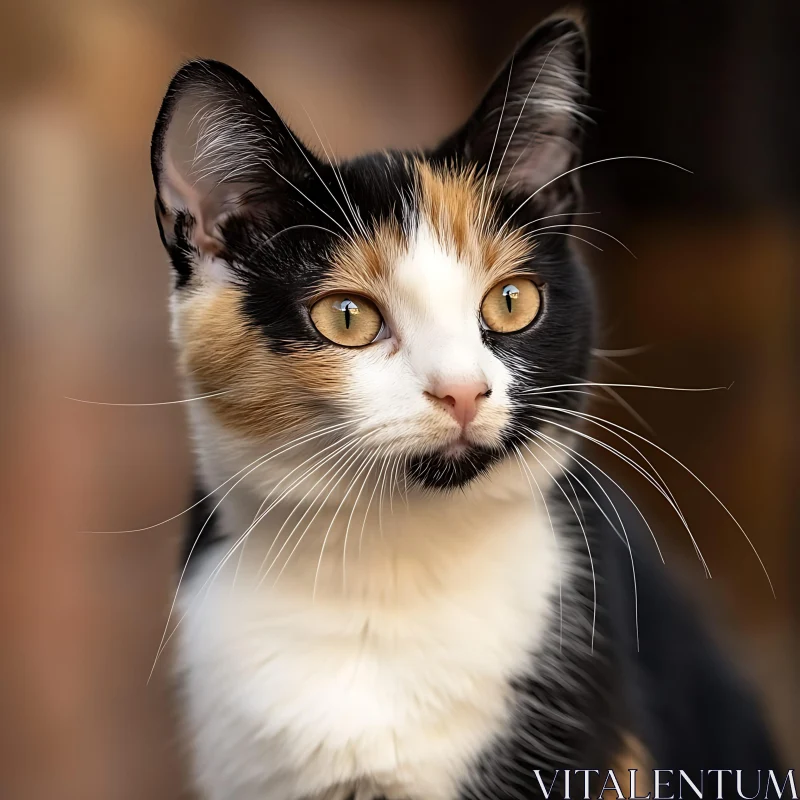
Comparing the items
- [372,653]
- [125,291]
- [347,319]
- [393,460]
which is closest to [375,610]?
[372,653]

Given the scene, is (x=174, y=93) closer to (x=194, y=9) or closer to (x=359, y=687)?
(x=194, y=9)

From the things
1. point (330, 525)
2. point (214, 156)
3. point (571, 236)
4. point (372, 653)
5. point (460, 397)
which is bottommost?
point (372, 653)

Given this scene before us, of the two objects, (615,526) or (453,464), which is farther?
(615,526)

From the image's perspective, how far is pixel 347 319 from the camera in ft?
2.13

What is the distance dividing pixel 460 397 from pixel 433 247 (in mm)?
147

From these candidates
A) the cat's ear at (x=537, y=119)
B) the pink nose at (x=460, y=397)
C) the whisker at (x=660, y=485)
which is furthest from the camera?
the whisker at (x=660, y=485)

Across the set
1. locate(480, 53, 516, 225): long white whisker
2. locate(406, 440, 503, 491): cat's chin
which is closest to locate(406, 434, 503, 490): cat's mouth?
locate(406, 440, 503, 491): cat's chin

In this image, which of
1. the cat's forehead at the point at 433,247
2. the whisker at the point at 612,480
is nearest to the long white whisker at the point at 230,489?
the cat's forehead at the point at 433,247

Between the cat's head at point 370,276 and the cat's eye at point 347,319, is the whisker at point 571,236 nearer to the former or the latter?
the cat's head at point 370,276

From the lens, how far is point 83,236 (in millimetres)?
755

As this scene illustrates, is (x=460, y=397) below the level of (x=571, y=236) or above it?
below

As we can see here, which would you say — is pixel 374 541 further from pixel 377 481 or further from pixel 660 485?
Result: pixel 660 485

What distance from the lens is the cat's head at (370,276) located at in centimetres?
62

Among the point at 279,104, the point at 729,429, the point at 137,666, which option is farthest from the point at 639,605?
the point at 279,104
